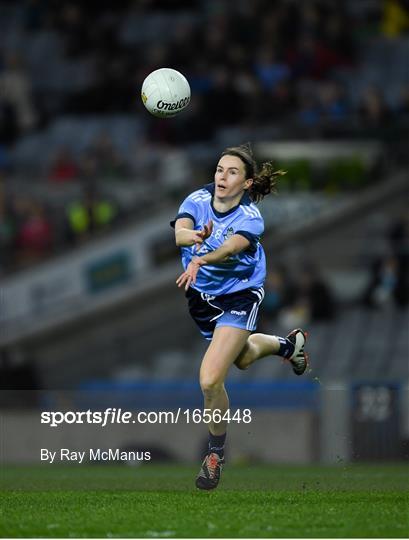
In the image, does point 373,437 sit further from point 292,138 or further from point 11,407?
point 292,138

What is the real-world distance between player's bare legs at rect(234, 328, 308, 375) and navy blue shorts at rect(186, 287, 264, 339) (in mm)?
420

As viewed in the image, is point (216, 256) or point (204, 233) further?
point (216, 256)

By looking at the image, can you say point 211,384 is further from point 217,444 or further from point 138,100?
point 138,100

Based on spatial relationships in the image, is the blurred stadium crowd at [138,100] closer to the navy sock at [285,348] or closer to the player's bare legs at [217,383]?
the navy sock at [285,348]

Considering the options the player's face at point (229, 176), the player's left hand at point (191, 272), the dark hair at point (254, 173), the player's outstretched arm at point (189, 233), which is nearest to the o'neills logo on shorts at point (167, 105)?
the dark hair at point (254, 173)

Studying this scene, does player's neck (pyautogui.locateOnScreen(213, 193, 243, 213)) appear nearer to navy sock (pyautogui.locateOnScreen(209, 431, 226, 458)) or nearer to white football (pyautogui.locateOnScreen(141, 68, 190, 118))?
white football (pyautogui.locateOnScreen(141, 68, 190, 118))

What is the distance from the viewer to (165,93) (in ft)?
39.2

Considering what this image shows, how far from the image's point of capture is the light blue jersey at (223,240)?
1125 cm

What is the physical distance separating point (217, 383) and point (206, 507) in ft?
4.33

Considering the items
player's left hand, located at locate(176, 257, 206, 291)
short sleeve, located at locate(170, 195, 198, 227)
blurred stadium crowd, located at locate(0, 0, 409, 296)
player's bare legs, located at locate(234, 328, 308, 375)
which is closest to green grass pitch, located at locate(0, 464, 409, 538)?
player's bare legs, located at locate(234, 328, 308, 375)

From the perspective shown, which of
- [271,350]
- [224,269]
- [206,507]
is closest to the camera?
[206,507]

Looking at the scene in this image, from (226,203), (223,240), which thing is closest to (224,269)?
(223,240)

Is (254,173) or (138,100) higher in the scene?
(138,100)

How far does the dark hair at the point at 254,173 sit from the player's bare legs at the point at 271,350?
120cm
